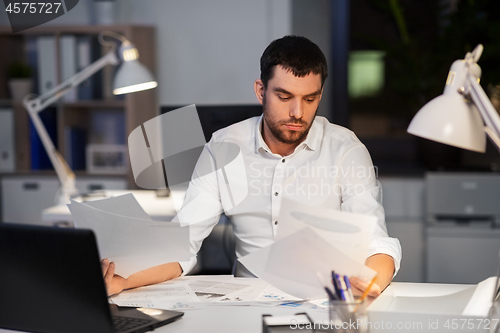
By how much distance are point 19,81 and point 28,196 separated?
0.67 meters

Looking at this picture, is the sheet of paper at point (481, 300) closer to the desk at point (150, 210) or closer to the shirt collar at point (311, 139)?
the shirt collar at point (311, 139)

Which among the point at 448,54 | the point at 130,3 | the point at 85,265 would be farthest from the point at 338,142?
the point at 130,3

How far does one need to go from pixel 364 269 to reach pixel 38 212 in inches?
99.6

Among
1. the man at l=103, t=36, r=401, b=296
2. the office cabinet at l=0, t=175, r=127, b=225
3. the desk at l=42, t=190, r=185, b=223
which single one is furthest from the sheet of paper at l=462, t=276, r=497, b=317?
the office cabinet at l=0, t=175, r=127, b=225

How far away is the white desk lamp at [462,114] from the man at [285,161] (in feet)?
1.72

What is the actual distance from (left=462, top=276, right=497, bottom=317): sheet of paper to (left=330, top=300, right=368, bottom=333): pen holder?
0.17 metres

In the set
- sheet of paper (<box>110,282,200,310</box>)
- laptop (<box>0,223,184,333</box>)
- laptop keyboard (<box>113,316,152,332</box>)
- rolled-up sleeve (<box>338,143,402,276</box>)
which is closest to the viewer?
laptop (<box>0,223,184,333</box>)

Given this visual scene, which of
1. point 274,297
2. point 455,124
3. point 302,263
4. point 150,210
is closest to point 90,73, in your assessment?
point 150,210

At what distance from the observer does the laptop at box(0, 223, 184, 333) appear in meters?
0.79

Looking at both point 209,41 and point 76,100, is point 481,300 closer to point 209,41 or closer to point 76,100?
point 209,41

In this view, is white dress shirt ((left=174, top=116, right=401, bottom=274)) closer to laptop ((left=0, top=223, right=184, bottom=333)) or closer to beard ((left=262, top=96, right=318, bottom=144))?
beard ((left=262, top=96, right=318, bottom=144))

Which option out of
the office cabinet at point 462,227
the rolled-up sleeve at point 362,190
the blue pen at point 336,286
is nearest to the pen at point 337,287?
the blue pen at point 336,286

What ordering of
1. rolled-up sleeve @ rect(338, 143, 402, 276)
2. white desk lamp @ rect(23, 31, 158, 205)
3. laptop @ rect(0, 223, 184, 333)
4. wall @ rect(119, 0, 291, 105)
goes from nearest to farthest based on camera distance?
laptop @ rect(0, 223, 184, 333) < rolled-up sleeve @ rect(338, 143, 402, 276) < white desk lamp @ rect(23, 31, 158, 205) < wall @ rect(119, 0, 291, 105)

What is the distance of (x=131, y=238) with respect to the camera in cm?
109
